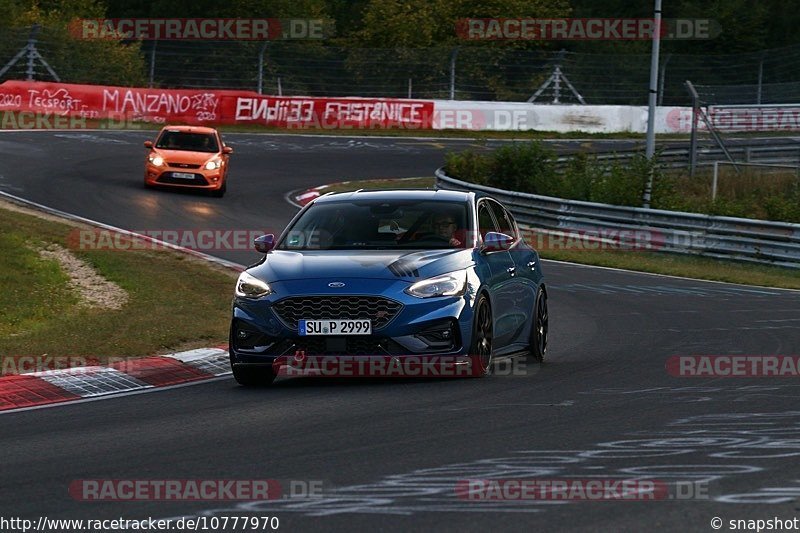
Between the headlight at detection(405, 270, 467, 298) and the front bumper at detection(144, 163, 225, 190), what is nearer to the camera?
the headlight at detection(405, 270, 467, 298)

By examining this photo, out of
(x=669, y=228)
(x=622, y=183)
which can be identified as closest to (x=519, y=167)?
(x=622, y=183)

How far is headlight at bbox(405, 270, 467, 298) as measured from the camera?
11.0 m

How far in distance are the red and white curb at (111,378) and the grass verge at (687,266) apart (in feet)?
40.4

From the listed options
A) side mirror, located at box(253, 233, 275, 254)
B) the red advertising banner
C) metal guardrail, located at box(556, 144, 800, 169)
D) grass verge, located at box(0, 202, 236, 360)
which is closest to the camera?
side mirror, located at box(253, 233, 275, 254)

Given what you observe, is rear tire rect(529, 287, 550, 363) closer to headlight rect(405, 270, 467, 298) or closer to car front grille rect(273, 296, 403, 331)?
headlight rect(405, 270, 467, 298)

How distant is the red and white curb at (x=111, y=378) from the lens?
35.7 ft

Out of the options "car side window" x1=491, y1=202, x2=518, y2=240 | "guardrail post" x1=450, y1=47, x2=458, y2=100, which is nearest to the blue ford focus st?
"car side window" x1=491, y1=202, x2=518, y2=240

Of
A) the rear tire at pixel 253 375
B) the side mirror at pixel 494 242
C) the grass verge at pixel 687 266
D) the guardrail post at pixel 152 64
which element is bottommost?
the grass verge at pixel 687 266

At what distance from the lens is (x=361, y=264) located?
11227 mm

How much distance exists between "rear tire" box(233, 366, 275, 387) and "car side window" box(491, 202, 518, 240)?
296 cm

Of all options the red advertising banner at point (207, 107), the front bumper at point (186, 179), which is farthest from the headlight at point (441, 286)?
the red advertising banner at point (207, 107)

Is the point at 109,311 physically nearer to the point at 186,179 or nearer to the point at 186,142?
the point at 186,179

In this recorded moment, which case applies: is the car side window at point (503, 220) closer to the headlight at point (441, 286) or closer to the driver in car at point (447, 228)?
the driver in car at point (447, 228)

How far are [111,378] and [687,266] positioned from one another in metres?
15.7
